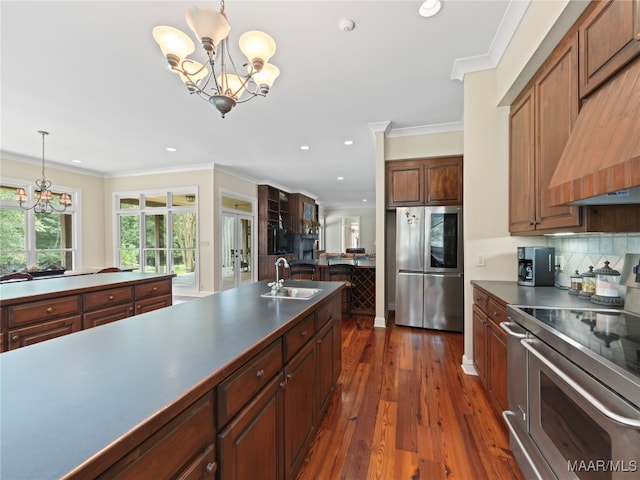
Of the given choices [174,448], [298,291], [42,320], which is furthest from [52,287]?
[174,448]

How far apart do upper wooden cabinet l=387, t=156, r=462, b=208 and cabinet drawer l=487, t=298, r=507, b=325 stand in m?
2.17

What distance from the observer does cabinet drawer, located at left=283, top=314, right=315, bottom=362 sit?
1383 millimetres

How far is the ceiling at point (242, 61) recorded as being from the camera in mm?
2025

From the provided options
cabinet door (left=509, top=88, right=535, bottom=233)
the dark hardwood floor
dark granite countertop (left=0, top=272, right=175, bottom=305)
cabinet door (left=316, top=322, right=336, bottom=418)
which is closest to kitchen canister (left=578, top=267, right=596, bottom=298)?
cabinet door (left=509, top=88, right=535, bottom=233)

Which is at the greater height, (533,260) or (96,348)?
(533,260)

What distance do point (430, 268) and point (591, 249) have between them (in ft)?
6.38

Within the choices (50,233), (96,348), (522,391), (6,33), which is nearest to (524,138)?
(522,391)

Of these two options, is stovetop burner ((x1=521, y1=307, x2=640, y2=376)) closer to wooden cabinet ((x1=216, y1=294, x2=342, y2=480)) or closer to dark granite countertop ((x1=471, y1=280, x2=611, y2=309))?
dark granite countertop ((x1=471, y1=280, x2=611, y2=309))

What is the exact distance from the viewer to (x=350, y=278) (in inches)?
190

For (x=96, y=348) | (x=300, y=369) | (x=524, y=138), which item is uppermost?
(x=524, y=138)

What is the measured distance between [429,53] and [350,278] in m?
3.34

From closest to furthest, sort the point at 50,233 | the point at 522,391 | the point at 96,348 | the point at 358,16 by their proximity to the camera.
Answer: the point at 96,348 → the point at 522,391 → the point at 358,16 → the point at 50,233

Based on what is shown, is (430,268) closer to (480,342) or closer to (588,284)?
(480,342)

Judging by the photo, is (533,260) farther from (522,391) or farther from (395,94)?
(395,94)
